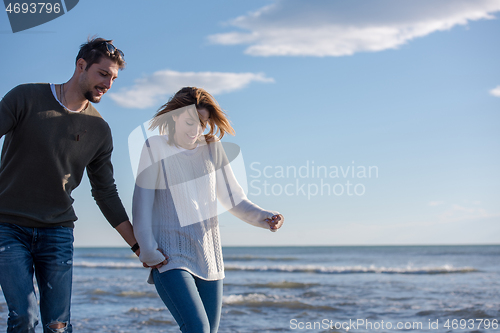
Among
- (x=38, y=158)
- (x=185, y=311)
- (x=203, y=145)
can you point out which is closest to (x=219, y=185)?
(x=203, y=145)

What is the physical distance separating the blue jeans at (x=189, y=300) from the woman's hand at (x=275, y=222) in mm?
491

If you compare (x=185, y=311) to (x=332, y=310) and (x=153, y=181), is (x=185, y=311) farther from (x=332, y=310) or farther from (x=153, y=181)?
(x=332, y=310)

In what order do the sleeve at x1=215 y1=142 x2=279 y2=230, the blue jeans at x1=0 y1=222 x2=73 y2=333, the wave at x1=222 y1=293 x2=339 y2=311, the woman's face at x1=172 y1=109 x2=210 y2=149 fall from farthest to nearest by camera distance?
the wave at x1=222 y1=293 x2=339 y2=311 → the sleeve at x1=215 y1=142 x2=279 y2=230 → the woman's face at x1=172 y1=109 x2=210 y2=149 → the blue jeans at x1=0 y1=222 x2=73 y2=333

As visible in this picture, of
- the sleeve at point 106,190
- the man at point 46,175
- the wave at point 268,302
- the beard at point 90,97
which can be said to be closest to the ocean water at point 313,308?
the wave at point 268,302

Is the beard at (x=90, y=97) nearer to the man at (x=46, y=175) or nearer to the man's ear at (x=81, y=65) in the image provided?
the man at (x=46, y=175)

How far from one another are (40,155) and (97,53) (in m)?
0.65

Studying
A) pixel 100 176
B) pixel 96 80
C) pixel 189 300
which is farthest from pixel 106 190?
pixel 189 300

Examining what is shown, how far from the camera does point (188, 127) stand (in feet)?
8.52

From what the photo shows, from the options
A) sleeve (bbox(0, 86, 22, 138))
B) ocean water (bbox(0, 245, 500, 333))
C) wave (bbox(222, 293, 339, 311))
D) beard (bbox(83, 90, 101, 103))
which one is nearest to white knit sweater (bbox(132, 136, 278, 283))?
beard (bbox(83, 90, 101, 103))

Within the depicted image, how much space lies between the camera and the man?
7.36ft

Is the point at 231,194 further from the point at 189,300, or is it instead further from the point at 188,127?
the point at 189,300

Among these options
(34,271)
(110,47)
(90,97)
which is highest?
(110,47)

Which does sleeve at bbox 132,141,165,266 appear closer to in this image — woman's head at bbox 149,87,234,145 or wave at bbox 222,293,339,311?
woman's head at bbox 149,87,234,145

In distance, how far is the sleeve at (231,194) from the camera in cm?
279
